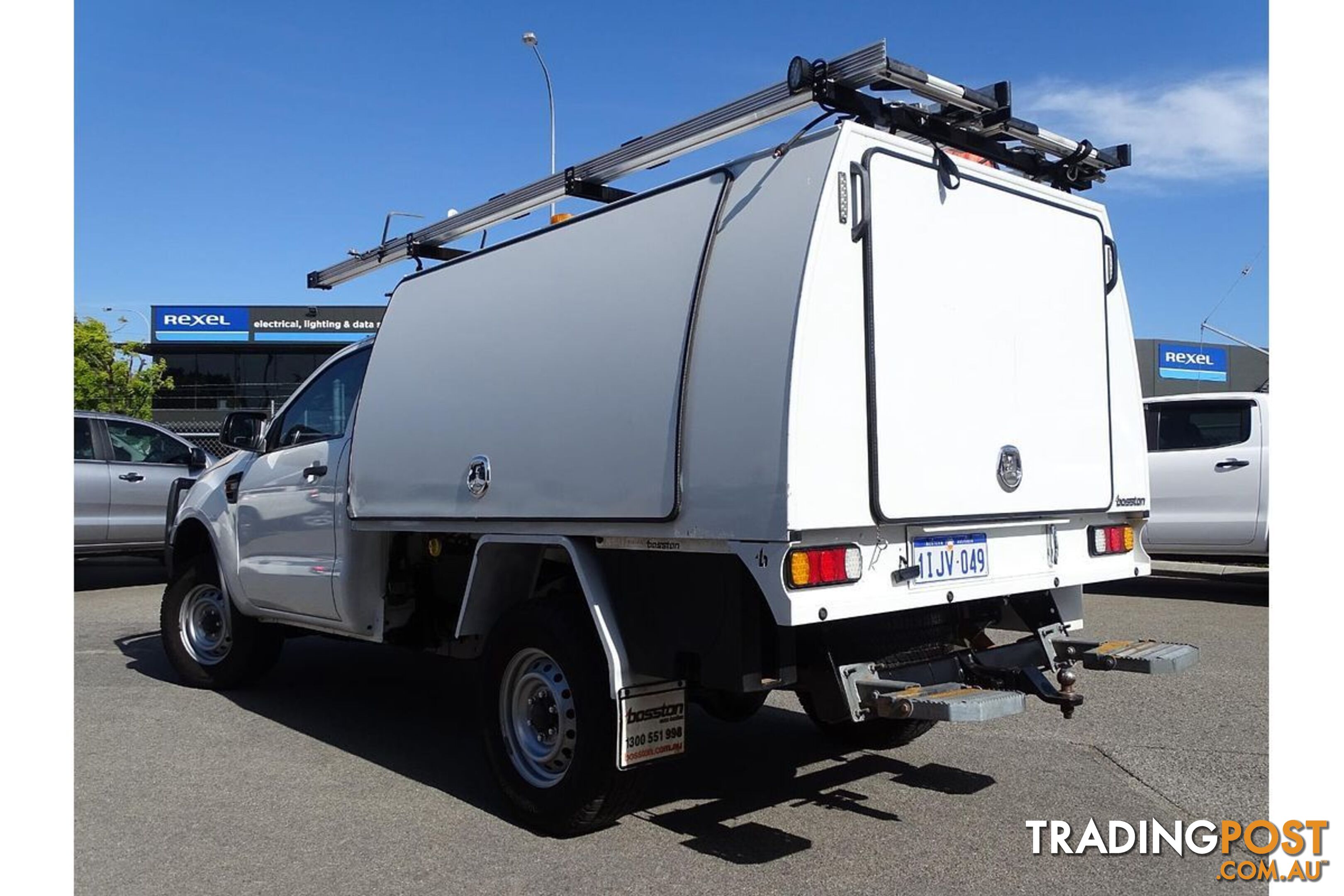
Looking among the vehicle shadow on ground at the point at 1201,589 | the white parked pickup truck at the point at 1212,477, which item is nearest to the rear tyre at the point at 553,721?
the vehicle shadow on ground at the point at 1201,589

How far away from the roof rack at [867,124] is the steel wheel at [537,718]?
219cm

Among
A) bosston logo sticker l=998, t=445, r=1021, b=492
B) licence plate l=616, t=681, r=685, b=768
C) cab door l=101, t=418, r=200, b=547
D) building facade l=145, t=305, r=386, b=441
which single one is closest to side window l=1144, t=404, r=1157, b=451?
bosston logo sticker l=998, t=445, r=1021, b=492

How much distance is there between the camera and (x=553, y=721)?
4812 mm

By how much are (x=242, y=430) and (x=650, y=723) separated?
441cm

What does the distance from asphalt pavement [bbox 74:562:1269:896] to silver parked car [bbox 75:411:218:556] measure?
18.1ft

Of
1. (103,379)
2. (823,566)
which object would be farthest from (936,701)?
(103,379)

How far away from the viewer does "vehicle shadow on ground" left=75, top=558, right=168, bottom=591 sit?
46.4 ft

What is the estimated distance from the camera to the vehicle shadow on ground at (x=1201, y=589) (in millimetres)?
11531

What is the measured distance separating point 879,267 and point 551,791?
8.20ft

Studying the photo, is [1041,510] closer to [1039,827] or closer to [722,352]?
[1039,827]

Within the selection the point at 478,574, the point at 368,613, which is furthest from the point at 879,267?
the point at 368,613

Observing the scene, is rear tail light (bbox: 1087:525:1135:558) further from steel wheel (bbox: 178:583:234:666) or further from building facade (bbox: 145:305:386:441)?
building facade (bbox: 145:305:386:441)

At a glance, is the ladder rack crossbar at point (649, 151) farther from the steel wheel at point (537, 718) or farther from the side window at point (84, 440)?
the side window at point (84, 440)

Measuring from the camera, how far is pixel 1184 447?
11.4 meters
